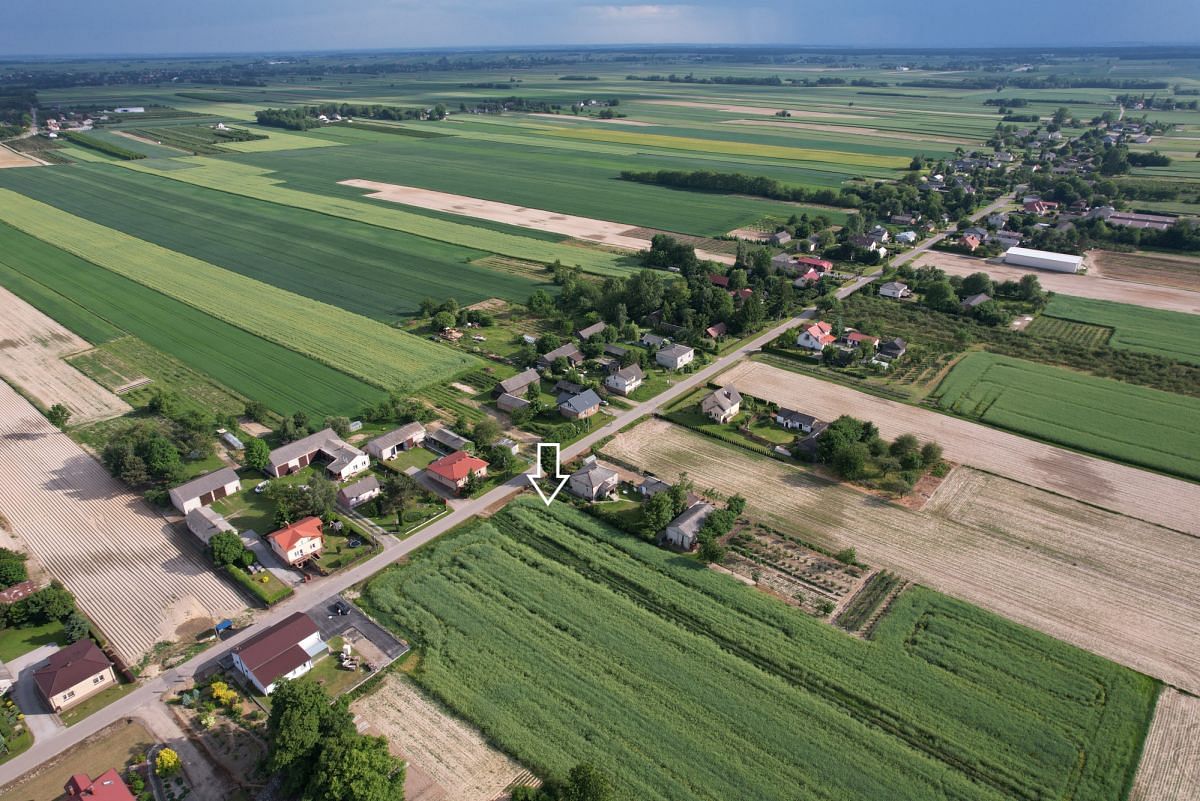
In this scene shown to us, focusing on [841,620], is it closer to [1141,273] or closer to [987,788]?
[987,788]

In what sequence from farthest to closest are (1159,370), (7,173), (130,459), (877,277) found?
1. (7,173)
2. (877,277)
3. (1159,370)
4. (130,459)

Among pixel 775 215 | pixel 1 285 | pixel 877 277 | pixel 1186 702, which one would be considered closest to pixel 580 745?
pixel 1186 702

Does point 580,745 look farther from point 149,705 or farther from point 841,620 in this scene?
point 149,705

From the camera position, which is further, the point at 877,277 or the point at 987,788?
the point at 877,277

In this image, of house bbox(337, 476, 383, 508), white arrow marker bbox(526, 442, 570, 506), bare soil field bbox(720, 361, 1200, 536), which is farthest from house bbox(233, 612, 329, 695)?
bare soil field bbox(720, 361, 1200, 536)

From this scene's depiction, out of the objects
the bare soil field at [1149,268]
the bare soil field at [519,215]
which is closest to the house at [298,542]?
the bare soil field at [519,215]

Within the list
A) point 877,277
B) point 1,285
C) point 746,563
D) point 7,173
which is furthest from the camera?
point 7,173

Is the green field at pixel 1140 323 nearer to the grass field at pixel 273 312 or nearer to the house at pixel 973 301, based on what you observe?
the house at pixel 973 301
